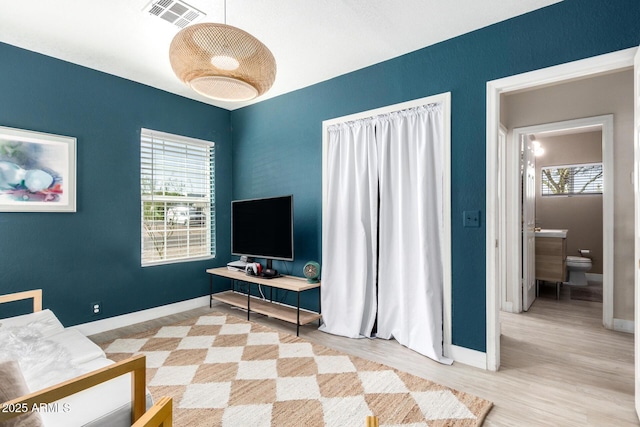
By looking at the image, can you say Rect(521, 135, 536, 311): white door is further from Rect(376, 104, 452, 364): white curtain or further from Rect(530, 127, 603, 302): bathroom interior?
Rect(376, 104, 452, 364): white curtain

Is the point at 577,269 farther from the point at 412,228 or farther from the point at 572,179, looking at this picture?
the point at 412,228

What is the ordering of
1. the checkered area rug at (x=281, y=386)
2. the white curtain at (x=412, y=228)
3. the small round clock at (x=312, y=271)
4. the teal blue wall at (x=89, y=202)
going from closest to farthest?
the checkered area rug at (x=281, y=386) < the white curtain at (x=412, y=228) < the teal blue wall at (x=89, y=202) < the small round clock at (x=312, y=271)

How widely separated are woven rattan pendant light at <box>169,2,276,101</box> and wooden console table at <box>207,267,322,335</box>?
74.9 inches

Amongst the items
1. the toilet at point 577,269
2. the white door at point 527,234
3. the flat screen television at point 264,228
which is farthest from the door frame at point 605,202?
the flat screen television at point 264,228

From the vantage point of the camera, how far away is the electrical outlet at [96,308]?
335 cm

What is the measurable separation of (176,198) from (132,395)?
9.89ft

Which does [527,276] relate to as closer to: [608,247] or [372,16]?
[608,247]

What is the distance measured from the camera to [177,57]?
1877 millimetres

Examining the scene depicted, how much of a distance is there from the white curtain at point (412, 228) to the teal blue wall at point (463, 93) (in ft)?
0.44

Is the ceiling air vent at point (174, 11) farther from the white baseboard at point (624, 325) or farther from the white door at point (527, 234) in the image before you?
the white baseboard at point (624, 325)

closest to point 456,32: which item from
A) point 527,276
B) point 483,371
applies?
point 483,371

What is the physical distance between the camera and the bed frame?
3.31 ft

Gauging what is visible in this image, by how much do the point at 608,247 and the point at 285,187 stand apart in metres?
3.46

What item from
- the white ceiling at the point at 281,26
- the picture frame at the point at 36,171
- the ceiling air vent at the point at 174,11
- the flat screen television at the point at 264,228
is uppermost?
the white ceiling at the point at 281,26
